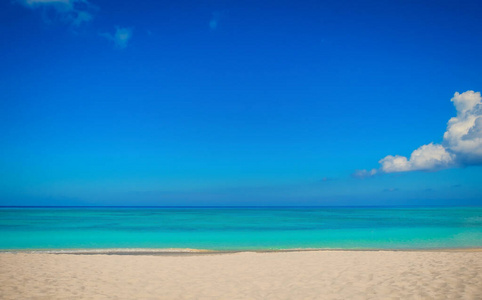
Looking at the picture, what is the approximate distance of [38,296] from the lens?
6512mm

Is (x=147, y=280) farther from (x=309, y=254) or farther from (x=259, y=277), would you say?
(x=309, y=254)

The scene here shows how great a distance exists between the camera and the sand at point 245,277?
265 inches

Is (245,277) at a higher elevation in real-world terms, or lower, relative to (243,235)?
higher

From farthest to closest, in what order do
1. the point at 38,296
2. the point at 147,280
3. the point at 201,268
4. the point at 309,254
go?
the point at 309,254 → the point at 201,268 → the point at 147,280 → the point at 38,296

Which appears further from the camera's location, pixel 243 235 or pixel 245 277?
pixel 243 235

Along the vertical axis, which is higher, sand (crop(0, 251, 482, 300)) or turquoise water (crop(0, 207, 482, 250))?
sand (crop(0, 251, 482, 300))

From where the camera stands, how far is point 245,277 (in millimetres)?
8414

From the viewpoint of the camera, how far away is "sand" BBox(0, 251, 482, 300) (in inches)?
265

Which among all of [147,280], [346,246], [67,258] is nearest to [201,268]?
[147,280]

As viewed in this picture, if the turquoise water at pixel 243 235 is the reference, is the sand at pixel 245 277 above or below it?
above

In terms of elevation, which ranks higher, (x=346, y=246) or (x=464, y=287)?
(x=464, y=287)

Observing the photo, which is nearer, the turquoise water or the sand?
the sand

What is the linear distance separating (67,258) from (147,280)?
489 cm

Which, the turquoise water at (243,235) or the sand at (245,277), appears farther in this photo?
the turquoise water at (243,235)
